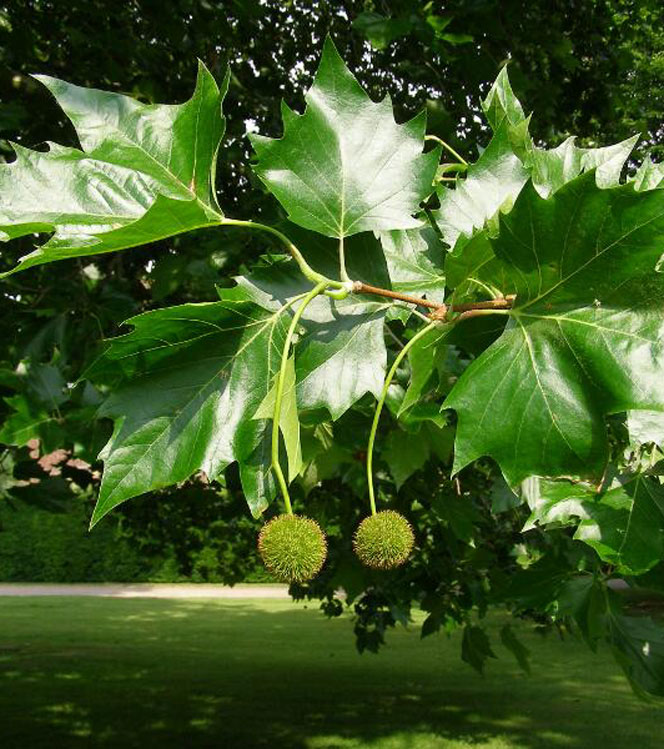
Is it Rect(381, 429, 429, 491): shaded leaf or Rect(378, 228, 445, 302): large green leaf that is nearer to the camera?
Rect(378, 228, 445, 302): large green leaf

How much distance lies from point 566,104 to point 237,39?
2.24 metres

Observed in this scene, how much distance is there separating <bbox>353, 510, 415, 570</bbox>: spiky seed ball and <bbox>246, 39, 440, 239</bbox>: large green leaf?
0.41m

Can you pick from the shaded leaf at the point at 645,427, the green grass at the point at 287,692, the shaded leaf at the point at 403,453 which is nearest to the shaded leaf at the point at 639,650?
the shaded leaf at the point at 403,453

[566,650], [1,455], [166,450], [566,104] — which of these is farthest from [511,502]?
[566,650]

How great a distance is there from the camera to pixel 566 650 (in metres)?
16.9

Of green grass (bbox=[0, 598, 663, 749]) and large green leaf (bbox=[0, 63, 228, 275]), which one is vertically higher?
large green leaf (bbox=[0, 63, 228, 275])

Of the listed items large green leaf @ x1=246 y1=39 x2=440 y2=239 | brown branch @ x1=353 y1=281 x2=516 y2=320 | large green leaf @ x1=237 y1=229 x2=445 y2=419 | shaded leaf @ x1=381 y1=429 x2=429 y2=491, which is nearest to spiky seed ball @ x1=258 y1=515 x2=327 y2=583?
large green leaf @ x1=237 y1=229 x2=445 y2=419

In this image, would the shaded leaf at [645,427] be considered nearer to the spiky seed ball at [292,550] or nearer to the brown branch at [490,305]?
the brown branch at [490,305]

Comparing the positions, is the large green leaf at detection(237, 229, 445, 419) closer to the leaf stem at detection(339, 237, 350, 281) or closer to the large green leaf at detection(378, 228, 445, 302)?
the leaf stem at detection(339, 237, 350, 281)

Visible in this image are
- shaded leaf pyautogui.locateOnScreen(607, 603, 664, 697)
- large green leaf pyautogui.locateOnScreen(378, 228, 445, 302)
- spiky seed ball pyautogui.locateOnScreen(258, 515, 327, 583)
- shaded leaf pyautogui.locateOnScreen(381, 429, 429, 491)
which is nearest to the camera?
spiky seed ball pyautogui.locateOnScreen(258, 515, 327, 583)

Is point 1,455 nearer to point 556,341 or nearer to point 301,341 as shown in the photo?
point 301,341

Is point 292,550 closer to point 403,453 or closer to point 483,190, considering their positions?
point 483,190

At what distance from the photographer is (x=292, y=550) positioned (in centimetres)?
119

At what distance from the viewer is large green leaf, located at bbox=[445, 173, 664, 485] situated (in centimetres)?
108
